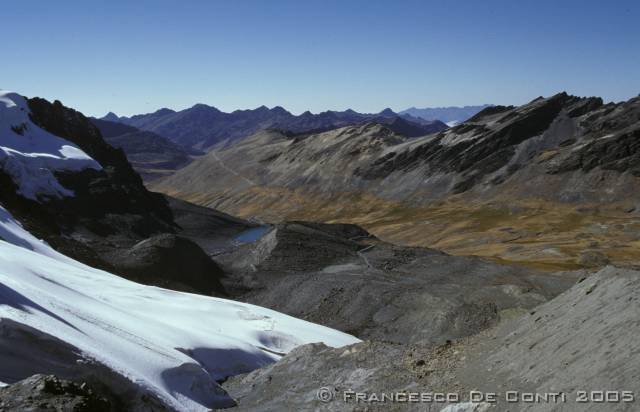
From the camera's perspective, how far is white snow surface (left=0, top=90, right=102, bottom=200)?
6075cm

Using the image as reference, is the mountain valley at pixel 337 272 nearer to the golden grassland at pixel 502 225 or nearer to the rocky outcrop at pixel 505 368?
the rocky outcrop at pixel 505 368

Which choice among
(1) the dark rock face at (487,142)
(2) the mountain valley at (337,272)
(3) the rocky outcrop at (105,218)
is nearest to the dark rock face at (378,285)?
(2) the mountain valley at (337,272)

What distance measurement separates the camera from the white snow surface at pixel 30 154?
60750mm

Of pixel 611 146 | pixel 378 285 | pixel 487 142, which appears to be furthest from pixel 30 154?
pixel 611 146

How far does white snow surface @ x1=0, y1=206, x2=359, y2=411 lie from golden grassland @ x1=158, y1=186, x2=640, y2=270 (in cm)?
3478

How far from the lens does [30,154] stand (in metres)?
65.6

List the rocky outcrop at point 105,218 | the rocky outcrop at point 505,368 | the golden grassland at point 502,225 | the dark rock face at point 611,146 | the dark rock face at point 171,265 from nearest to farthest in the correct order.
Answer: the rocky outcrop at point 505,368, the dark rock face at point 171,265, the rocky outcrop at point 105,218, the golden grassland at point 502,225, the dark rock face at point 611,146

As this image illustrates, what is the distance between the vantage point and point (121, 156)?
88.4 m

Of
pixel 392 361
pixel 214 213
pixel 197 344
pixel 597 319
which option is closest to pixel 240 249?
pixel 214 213

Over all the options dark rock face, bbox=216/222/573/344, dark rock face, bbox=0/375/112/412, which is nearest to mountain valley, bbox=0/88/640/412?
dark rock face, bbox=0/375/112/412

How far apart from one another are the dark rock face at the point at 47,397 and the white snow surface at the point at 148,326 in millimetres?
2076

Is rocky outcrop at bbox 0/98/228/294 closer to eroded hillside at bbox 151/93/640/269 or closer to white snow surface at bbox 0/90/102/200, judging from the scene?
white snow surface at bbox 0/90/102/200

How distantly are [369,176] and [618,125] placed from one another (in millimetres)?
46242

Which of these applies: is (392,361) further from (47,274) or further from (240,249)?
(240,249)
